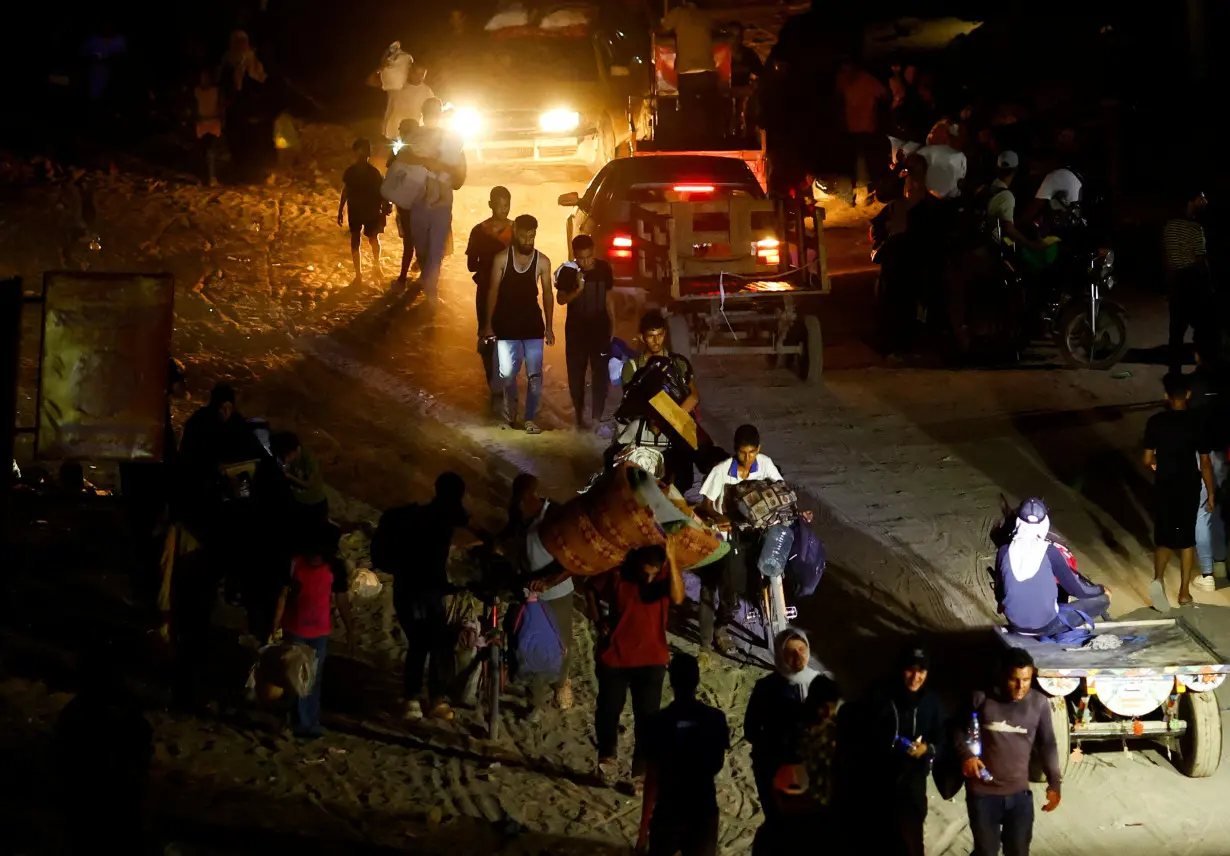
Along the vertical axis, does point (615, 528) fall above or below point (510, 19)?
below

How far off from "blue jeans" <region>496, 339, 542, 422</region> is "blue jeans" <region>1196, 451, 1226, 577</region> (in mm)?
5362

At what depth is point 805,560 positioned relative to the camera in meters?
9.21

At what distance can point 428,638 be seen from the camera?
329 inches

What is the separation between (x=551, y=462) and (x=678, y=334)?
7.92 ft

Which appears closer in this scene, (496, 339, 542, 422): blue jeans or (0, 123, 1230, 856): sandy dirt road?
(0, 123, 1230, 856): sandy dirt road

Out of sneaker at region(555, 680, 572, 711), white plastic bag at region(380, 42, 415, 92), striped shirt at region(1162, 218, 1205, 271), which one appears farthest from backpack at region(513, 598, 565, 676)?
white plastic bag at region(380, 42, 415, 92)

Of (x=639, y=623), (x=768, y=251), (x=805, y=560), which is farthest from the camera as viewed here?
(x=768, y=251)

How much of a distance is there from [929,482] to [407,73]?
9812 millimetres

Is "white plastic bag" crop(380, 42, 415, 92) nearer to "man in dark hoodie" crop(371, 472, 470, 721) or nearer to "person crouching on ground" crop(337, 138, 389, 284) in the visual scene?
"person crouching on ground" crop(337, 138, 389, 284)

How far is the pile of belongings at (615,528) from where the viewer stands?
753cm

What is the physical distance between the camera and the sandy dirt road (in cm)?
784

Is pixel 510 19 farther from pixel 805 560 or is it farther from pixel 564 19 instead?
pixel 805 560

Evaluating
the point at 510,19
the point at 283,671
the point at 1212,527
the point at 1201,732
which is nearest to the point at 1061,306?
the point at 1212,527

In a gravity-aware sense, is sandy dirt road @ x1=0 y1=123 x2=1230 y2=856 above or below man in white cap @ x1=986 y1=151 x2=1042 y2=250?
below
